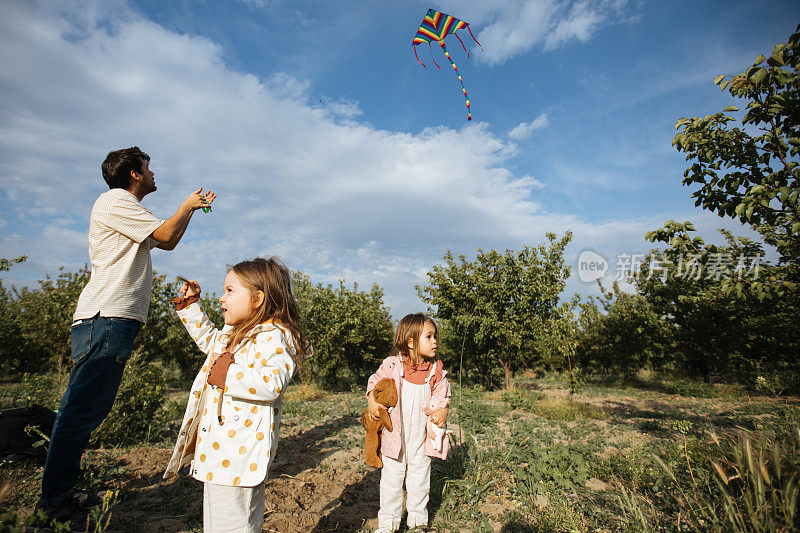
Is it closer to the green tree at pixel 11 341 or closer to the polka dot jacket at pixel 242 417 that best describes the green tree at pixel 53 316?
the green tree at pixel 11 341

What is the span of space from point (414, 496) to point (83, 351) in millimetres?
2601

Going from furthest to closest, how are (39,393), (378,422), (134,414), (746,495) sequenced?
(134,414) < (39,393) < (378,422) < (746,495)

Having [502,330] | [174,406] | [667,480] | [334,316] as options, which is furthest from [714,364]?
[174,406]

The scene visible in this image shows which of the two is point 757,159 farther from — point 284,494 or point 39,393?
point 39,393

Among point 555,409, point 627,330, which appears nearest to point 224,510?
point 555,409

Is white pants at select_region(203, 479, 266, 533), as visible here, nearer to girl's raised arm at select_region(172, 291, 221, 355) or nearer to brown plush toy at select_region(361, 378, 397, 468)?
girl's raised arm at select_region(172, 291, 221, 355)

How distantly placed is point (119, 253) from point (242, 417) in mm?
1502

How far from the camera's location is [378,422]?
2.96 metres

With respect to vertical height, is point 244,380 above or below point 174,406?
above

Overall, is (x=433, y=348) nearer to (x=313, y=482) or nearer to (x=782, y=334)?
(x=313, y=482)

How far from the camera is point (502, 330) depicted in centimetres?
1401

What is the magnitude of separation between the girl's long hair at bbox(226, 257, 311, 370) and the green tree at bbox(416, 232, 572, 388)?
12007mm

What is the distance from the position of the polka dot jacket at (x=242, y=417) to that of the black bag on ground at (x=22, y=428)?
2.46 meters

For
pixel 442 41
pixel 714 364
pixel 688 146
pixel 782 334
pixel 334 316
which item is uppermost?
pixel 442 41
